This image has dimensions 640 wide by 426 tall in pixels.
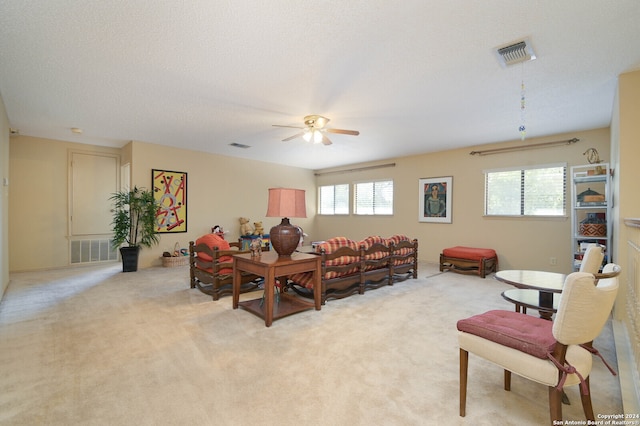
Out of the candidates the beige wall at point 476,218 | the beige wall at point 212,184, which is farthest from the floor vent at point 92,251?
the beige wall at point 476,218

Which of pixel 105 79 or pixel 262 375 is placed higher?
pixel 105 79

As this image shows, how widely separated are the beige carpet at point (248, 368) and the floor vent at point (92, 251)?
8.73 feet

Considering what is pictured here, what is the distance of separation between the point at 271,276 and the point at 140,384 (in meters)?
1.32

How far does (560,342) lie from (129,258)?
6303 millimetres

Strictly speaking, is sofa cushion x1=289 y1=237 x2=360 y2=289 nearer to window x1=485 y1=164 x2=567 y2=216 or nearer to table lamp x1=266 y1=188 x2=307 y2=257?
table lamp x1=266 y1=188 x2=307 y2=257

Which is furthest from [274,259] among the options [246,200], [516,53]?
[246,200]

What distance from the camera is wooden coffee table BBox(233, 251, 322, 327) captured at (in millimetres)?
2902

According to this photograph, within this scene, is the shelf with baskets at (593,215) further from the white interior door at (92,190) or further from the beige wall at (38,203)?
the beige wall at (38,203)

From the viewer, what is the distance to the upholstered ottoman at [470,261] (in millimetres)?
5137

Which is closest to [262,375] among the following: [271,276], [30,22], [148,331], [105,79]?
[271,276]

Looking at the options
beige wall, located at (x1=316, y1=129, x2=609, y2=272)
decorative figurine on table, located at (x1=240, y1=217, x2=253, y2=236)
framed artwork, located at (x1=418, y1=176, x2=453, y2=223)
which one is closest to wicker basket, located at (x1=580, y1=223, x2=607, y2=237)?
beige wall, located at (x1=316, y1=129, x2=609, y2=272)

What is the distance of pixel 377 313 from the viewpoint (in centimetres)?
328

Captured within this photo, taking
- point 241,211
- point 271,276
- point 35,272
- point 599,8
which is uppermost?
point 599,8

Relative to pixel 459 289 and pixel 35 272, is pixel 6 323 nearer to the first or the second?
pixel 35 272
